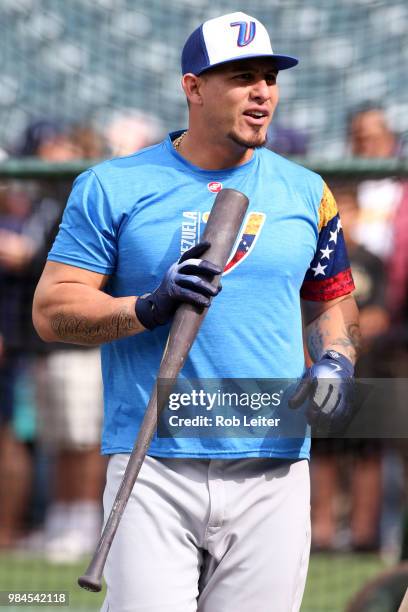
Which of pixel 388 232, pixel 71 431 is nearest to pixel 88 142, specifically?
pixel 71 431

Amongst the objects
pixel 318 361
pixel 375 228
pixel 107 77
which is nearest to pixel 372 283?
pixel 375 228

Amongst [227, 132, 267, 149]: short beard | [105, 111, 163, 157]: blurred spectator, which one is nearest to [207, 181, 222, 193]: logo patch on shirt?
[227, 132, 267, 149]: short beard

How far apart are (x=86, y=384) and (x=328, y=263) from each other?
3237 mm

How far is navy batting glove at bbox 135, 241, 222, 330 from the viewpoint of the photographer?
10.2ft

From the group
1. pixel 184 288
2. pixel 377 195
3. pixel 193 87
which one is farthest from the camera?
pixel 377 195

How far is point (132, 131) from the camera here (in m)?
6.84

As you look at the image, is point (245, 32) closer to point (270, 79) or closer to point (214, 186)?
point (270, 79)

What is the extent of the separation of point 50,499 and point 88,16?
260 centimetres

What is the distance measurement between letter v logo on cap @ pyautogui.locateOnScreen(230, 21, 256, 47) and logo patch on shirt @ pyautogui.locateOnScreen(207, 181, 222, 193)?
1.22 ft

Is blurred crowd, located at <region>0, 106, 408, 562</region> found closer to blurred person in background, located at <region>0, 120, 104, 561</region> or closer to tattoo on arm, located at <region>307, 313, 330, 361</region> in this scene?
blurred person in background, located at <region>0, 120, 104, 561</region>

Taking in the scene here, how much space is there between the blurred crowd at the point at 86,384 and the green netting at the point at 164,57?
168 mm

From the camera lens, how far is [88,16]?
23.2 ft

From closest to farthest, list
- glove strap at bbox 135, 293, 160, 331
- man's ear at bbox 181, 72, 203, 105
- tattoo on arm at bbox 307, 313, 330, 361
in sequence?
glove strap at bbox 135, 293, 160, 331 < man's ear at bbox 181, 72, 203, 105 < tattoo on arm at bbox 307, 313, 330, 361

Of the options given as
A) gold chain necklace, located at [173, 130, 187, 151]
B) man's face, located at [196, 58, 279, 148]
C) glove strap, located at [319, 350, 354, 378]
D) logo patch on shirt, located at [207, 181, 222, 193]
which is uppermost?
man's face, located at [196, 58, 279, 148]
